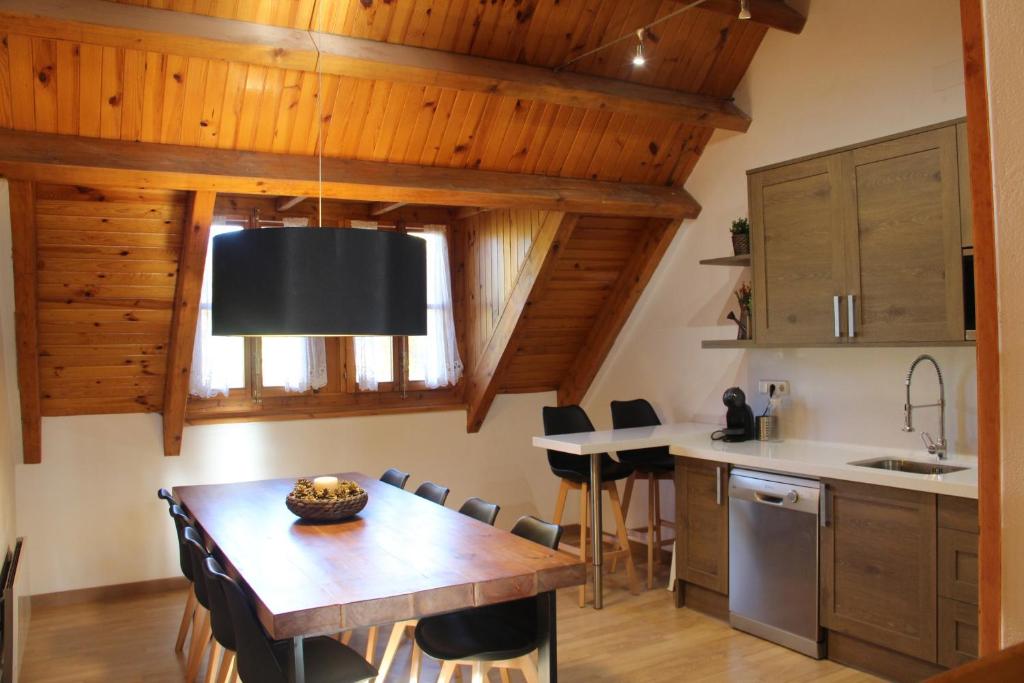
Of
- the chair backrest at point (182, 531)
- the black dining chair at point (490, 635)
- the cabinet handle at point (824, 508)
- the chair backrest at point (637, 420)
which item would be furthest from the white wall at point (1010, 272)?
the chair backrest at point (637, 420)

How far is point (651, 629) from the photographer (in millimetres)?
4383

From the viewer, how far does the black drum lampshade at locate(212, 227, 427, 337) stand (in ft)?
9.00

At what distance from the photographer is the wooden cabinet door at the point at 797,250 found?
411cm

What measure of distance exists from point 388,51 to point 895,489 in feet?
9.73

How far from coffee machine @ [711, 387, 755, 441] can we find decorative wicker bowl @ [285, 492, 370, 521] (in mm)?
2237

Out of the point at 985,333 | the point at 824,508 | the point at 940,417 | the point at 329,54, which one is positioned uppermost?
the point at 329,54

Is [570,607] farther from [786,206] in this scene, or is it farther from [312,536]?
[786,206]

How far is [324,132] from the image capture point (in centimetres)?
409

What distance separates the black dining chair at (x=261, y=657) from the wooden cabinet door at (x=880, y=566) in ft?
7.31

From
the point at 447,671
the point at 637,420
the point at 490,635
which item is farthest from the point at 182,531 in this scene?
the point at 637,420

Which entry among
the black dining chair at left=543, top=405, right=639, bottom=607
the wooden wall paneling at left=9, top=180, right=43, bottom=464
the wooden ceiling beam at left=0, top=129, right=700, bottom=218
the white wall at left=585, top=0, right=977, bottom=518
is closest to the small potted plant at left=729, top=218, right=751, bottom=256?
the white wall at left=585, top=0, right=977, bottom=518

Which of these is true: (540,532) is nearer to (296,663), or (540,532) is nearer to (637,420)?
(296,663)

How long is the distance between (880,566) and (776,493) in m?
0.58

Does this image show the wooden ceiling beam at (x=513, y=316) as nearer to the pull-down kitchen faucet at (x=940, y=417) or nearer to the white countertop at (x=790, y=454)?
the white countertop at (x=790, y=454)
